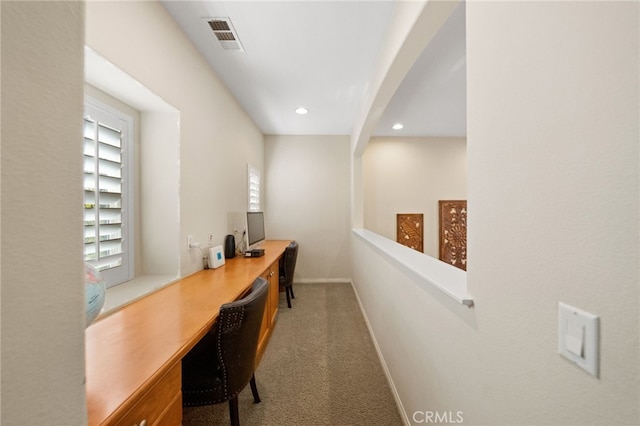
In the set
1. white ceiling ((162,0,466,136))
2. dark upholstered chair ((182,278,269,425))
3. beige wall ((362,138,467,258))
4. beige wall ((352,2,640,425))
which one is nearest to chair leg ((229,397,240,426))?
dark upholstered chair ((182,278,269,425))

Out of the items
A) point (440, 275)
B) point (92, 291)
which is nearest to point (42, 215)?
point (92, 291)

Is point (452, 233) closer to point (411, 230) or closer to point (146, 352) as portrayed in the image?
point (411, 230)

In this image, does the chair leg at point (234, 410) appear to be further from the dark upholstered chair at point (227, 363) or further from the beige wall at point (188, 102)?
the beige wall at point (188, 102)

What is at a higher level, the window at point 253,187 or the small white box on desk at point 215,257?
the window at point 253,187

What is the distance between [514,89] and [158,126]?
2141 mm

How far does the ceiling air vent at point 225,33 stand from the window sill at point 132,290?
1912 millimetres

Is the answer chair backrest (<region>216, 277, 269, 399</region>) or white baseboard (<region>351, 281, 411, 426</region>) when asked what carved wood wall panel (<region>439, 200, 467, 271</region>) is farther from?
chair backrest (<region>216, 277, 269, 399</region>)

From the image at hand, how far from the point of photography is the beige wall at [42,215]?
0.36 metres

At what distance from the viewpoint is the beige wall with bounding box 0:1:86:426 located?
360mm

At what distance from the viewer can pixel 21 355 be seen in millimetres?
367

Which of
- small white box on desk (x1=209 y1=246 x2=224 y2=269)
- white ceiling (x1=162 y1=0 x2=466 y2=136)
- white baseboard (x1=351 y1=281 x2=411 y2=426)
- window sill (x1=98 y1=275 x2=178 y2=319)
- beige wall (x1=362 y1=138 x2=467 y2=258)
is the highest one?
white ceiling (x1=162 y1=0 x2=466 y2=136)

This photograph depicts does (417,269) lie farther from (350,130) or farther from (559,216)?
(350,130)

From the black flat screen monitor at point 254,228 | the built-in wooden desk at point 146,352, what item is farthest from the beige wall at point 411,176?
the built-in wooden desk at point 146,352

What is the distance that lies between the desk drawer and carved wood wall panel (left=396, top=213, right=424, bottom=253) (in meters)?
4.26
